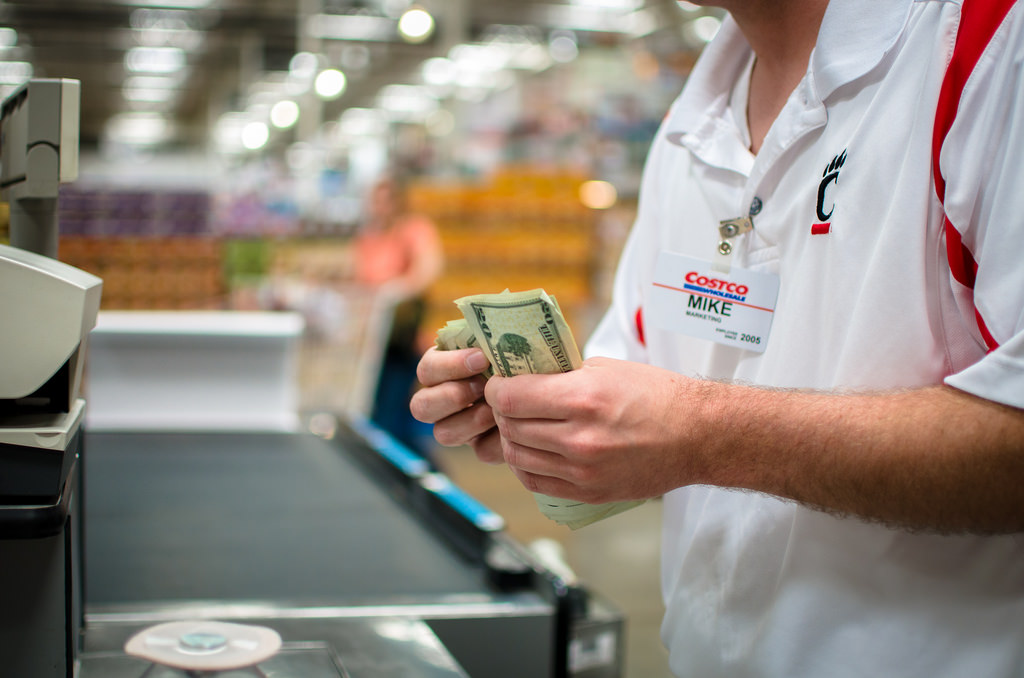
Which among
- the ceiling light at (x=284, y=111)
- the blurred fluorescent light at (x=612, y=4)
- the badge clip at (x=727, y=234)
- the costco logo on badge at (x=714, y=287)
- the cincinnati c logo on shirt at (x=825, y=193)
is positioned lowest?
the costco logo on badge at (x=714, y=287)

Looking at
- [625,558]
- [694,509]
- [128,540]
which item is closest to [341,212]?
[625,558]

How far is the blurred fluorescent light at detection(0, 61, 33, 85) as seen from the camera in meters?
17.3

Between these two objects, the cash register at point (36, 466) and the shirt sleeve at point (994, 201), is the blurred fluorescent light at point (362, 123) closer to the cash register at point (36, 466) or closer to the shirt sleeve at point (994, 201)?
the cash register at point (36, 466)

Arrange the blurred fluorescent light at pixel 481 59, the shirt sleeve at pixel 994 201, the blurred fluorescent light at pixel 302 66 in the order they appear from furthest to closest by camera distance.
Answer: the blurred fluorescent light at pixel 481 59
the blurred fluorescent light at pixel 302 66
the shirt sleeve at pixel 994 201

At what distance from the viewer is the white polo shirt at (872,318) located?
851 millimetres

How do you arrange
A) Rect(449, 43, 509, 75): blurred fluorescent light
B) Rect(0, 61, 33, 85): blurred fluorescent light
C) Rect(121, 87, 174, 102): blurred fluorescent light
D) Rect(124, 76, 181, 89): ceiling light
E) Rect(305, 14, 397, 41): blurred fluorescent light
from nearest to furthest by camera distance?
Rect(305, 14, 397, 41): blurred fluorescent light → Rect(449, 43, 509, 75): blurred fluorescent light → Rect(0, 61, 33, 85): blurred fluorescent light → Rect(124, 76, 181, 89): ceiling light → Rect(121, 87, 174, 102): blurred fluorescent light

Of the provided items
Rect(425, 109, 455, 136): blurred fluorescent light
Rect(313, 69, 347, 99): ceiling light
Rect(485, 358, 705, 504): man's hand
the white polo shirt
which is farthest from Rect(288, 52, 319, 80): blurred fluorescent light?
Rect(485, 358, 705, 504): man's hand

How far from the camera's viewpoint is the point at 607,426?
2.89 ft

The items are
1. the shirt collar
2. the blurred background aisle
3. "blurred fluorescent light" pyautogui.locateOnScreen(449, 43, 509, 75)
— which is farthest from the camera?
"blurred fluorescent light" pyautogui.locateOnScreen(449, 43, 509, 75)

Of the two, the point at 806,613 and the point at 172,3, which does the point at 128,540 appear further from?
the point at 172,3

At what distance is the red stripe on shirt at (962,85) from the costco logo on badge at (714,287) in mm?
269

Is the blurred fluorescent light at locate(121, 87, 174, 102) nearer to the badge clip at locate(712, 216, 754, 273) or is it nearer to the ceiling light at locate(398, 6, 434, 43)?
the ceiling light at locate(398, 6, 434, 43)

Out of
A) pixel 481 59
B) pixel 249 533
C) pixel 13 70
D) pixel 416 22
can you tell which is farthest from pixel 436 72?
pixel 249 533

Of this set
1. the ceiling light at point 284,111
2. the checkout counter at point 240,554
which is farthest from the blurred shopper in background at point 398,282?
the ceiling light at point 284,111
